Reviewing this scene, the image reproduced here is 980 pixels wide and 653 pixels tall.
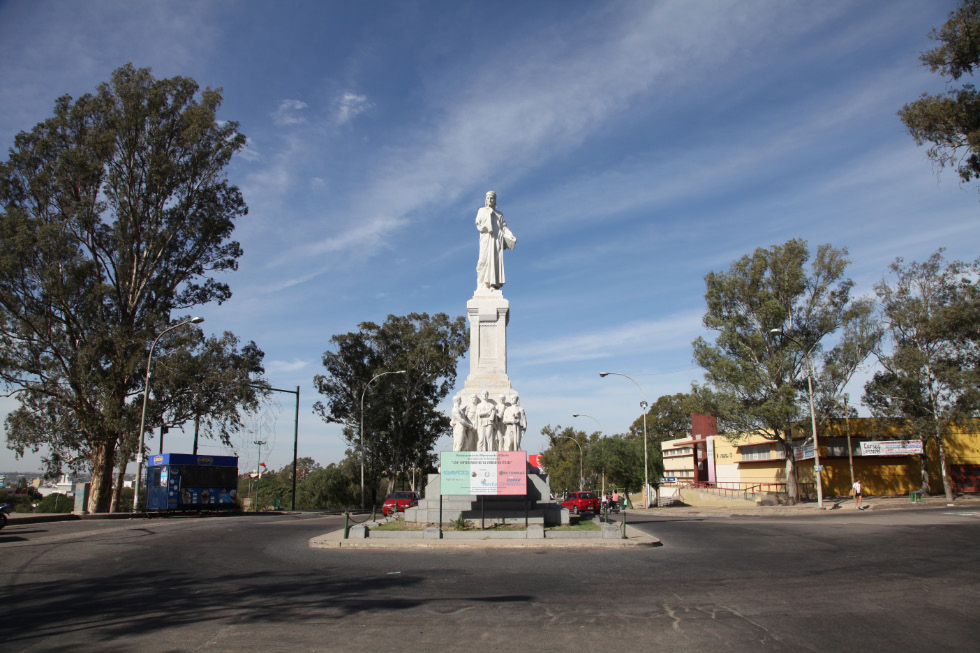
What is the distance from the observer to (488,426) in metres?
20.0

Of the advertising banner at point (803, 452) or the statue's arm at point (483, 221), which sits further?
the advertising banner at point (803, 452)

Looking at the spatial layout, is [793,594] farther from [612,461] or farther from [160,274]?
[612,461]

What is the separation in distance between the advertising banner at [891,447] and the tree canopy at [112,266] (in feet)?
127

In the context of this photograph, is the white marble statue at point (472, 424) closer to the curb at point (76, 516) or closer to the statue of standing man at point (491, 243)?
the statue of standing man at point (491, 243)

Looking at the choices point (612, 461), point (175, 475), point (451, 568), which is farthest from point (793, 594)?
point (612, 461)

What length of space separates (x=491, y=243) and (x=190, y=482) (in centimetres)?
1993

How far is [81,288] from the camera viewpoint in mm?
30516

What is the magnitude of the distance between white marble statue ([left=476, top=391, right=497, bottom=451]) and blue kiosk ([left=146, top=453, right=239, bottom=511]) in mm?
18496

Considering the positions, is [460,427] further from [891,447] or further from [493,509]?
[891,447]

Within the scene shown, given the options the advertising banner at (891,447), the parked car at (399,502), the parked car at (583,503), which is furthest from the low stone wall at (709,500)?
the parked car at (399,502)

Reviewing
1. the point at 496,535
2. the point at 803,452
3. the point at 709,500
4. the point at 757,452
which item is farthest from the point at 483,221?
the point at 757,452

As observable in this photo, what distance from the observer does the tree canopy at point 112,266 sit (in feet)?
96.2

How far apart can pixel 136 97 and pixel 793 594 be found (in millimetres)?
35980

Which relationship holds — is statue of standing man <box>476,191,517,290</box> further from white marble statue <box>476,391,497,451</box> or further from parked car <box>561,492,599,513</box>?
parked car <box>561,492,599,513</box>
